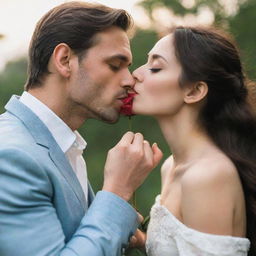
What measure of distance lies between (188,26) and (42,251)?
1488mm

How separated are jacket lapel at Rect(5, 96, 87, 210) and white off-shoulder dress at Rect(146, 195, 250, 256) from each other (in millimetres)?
465

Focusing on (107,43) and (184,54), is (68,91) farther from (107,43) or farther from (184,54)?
(184,54)

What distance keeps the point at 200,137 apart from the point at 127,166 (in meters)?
0.60

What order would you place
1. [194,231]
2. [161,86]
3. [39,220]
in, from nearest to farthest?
[39,220] < [194,231] < [161,86]

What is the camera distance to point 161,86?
330cm

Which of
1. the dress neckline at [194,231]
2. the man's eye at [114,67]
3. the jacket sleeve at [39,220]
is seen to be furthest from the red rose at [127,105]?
the jacket sleeve at [39,220]

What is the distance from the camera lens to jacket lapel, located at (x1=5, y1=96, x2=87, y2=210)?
2.92m

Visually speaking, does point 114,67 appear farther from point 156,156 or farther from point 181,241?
point 181,241

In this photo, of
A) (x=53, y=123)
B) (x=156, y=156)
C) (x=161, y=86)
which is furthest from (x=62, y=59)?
(x=156, y=156)

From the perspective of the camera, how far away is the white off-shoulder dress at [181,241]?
3.04 meters

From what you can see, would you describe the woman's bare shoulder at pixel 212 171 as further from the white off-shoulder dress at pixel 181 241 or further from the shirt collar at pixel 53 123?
the shirt collar at pixel 53 123

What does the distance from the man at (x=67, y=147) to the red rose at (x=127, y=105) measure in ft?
0.11

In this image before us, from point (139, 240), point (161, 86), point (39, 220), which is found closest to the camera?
point (39, 220)

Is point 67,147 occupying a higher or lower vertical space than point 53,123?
lower
